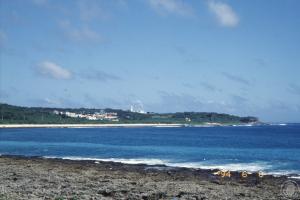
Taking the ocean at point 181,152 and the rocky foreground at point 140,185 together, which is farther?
the ocean at point 181,152

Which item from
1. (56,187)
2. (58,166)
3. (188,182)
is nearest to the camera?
(56,187)

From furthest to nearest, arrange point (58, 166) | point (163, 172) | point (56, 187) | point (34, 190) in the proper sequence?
point (58, 166)
point (163, 172)
point (56, 187)
point (34, 190)

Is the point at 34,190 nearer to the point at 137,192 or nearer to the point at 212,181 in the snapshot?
the point at 137,192

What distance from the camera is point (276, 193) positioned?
25.1 metres

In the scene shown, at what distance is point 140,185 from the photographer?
26531 mm

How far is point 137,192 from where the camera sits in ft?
77.0

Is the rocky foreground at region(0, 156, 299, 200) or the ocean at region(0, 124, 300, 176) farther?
the ocean at region(0, 124, 300, 176)

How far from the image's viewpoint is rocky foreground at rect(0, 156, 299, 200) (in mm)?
22281

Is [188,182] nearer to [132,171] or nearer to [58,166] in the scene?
[132,171]

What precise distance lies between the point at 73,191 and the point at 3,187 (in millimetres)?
3181

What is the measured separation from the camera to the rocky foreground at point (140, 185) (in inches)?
877

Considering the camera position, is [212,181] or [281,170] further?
[281,170]

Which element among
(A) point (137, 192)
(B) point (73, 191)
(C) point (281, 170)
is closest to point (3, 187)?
(B) point (73, 191)

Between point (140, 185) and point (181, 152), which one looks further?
point (181, 152)
